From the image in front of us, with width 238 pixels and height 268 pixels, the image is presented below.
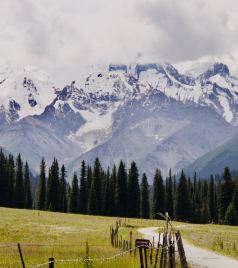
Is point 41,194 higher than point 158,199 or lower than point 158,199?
higher

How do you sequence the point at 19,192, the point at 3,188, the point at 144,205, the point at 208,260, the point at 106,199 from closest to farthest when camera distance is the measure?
the point at 208,260, the point at 106,199, the point at 3,188, the point at 19,192, the point at 144,205

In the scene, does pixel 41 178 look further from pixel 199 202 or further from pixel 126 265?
pixel 126 265

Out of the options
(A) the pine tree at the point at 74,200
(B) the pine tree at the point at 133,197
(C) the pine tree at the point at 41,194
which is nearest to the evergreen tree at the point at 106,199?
(B) the pine tree at the point at 133,197

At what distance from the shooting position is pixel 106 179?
156125 mm

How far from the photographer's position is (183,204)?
149875mm

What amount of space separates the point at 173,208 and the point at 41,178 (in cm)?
4090

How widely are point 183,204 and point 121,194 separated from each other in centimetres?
1604

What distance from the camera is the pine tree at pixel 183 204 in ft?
490

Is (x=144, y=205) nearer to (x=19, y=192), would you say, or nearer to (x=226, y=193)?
(x=19, y=192)

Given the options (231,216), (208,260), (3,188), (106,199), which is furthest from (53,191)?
(208,260)

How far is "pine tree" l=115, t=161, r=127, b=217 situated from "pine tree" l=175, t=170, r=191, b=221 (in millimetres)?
13435

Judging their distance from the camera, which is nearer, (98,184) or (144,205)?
(98,184)

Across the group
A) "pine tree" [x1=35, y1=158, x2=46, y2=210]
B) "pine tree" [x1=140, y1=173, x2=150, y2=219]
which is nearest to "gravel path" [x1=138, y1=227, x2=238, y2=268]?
"pine tree" [x1=140, y1=173, x2=150, y2=219]

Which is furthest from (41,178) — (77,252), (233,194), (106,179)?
(77,252)
